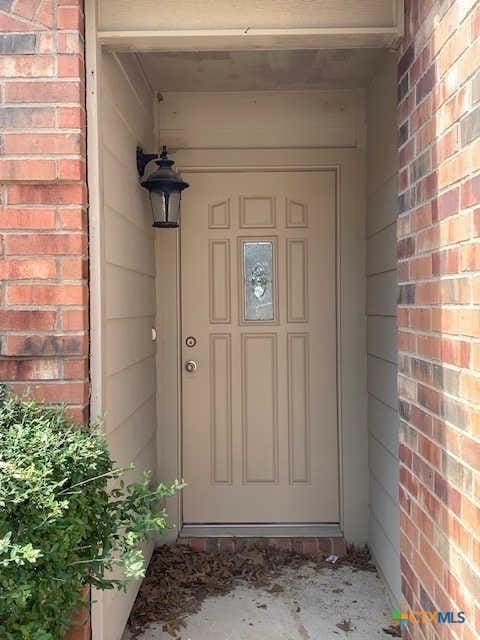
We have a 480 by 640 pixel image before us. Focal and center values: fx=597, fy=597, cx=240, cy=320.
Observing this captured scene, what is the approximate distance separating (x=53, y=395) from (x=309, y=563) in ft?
5.89

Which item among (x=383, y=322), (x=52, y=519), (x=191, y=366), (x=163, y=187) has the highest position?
(x=163, y=187)

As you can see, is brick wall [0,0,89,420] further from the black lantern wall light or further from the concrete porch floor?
the concrete porch floor

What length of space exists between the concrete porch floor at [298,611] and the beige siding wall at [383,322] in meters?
0.14

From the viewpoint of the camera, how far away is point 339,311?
10.8 ft

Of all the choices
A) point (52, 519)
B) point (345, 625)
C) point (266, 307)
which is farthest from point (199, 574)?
point (52, 519)

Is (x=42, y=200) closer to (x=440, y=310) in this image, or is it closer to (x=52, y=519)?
(x=52, y=519)

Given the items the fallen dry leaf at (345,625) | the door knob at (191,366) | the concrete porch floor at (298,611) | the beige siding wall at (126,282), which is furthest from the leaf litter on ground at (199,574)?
the door knob at (191,366)

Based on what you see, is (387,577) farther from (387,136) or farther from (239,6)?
(239,6)

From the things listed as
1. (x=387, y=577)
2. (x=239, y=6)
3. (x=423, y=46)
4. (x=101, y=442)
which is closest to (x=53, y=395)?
(x=101, y=442)

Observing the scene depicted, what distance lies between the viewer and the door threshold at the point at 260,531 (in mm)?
3268

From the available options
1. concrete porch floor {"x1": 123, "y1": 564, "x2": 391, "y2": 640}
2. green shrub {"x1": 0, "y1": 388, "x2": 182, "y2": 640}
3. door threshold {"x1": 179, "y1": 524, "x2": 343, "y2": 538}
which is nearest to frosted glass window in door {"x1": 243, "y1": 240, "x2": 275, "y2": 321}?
door threshold {"x1": 179, "y1": 524, "x2": 343, "y2": 538}

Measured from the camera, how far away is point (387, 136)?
2.75 meters

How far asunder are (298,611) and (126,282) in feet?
5.36

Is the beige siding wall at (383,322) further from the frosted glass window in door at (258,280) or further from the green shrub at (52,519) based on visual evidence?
the green shrub at (52,519)
